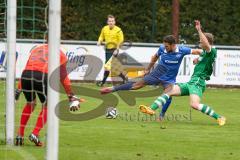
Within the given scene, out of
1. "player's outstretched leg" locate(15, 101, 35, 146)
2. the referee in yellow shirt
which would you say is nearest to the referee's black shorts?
"player's outstretched leg" locate(15, 101, 35, 146)

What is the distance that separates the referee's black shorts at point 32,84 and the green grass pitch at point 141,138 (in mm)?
738

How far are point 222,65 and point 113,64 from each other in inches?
134

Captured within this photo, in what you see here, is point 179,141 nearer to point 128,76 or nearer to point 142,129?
point 142,129

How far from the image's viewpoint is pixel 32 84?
40.1 feet

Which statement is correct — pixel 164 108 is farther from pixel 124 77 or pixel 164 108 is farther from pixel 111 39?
pixel 111 39

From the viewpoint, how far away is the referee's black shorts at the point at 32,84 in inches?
478

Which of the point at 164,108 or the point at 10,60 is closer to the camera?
the point at 10,60

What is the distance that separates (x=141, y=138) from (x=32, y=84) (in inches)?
88.7

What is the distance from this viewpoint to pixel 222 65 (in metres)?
25.8

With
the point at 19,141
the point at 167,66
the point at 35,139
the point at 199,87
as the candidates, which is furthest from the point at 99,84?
the point at 35,139

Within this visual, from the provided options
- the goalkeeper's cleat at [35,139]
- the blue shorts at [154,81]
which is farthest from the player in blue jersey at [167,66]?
the goalkeeper's cleat at [35,139]

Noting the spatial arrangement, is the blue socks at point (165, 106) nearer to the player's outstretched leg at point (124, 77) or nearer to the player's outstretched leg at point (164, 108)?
the player's outstretched leg at point (164, 108)

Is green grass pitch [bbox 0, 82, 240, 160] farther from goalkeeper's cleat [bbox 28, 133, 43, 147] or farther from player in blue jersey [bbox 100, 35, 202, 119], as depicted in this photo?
player in blue jersey [bbox 100, 35, 202, 119]

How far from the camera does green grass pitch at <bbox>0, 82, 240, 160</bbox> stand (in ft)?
37.8
